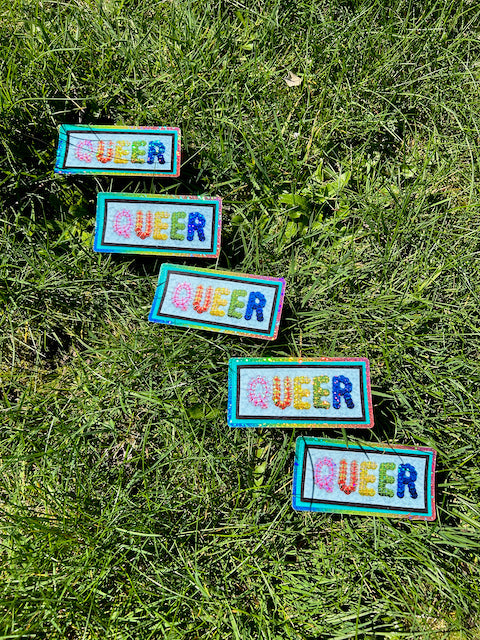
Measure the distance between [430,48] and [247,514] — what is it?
77.5 inches

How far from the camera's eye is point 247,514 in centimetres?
177

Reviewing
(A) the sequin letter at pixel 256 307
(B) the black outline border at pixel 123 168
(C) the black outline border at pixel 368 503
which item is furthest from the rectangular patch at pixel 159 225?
(C) the black outline border at pixel 368 503

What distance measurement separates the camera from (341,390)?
1643 millimetres

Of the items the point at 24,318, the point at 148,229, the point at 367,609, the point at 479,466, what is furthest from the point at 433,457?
the point at 24,318

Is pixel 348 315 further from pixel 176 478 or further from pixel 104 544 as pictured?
pixel 104 544

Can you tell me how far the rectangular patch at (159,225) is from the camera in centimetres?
179

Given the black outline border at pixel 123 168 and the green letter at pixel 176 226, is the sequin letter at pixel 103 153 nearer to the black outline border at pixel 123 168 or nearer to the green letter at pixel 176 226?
the black outline border at pixel 123 168

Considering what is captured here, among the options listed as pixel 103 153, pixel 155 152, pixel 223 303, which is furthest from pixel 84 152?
pixel 223 303

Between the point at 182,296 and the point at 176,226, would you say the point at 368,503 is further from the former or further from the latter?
the point at 176,226

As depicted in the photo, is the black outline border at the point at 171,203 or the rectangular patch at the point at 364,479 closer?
the rectangular patch at the point at 364,479

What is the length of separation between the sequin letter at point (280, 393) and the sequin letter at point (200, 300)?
0.32 m

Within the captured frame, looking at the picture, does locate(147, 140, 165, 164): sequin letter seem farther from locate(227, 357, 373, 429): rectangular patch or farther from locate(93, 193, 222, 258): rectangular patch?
locate(227, 357, 373, 429): rectangular patch

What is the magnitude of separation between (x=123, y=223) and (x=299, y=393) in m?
0.82

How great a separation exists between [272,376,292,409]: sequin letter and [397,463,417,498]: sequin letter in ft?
1.38
